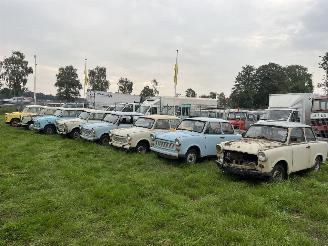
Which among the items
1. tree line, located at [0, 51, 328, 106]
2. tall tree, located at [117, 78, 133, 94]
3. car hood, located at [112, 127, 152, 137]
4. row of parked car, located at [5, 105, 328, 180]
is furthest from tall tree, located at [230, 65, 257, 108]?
car hood, located at [112, 127, 152, 137]

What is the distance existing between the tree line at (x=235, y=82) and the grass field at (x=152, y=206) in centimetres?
4487

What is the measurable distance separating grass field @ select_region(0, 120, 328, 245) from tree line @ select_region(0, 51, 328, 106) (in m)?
44.9

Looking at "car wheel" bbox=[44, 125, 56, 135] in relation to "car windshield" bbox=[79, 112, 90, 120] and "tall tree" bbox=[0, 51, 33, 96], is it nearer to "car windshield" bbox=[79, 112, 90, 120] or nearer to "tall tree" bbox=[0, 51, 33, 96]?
"car windshield" bbox=[79, 112, 90, 120]

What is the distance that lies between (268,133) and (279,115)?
419 inches

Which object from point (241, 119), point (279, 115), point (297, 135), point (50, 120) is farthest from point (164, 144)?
point (241, 119)

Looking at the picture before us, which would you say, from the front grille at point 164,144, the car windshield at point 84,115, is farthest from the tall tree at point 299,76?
the front grille at point 164,144

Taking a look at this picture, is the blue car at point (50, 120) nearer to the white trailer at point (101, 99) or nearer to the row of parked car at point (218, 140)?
the row of parked car at point (218, 140)

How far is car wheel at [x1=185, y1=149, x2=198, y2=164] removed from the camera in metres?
12.6

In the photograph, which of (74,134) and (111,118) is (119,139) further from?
(74,134)

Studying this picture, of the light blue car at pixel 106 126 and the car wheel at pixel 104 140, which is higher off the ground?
the light blue car at pixel 106 126

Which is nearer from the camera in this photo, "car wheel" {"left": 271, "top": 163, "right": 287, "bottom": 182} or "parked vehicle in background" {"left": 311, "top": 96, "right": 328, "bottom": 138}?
"car wheel" {"left": 271, "top": 163, "right": 287, "bottom": 182}

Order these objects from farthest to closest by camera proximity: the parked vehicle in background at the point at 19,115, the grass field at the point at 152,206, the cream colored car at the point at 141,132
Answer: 1. the parked vehicle in background at the point at 19,115
2. the cream colored car at the point at 141,132
3. the grass field at the point at 152,206

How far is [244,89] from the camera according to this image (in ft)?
213

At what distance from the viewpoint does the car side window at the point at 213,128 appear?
13.3m
